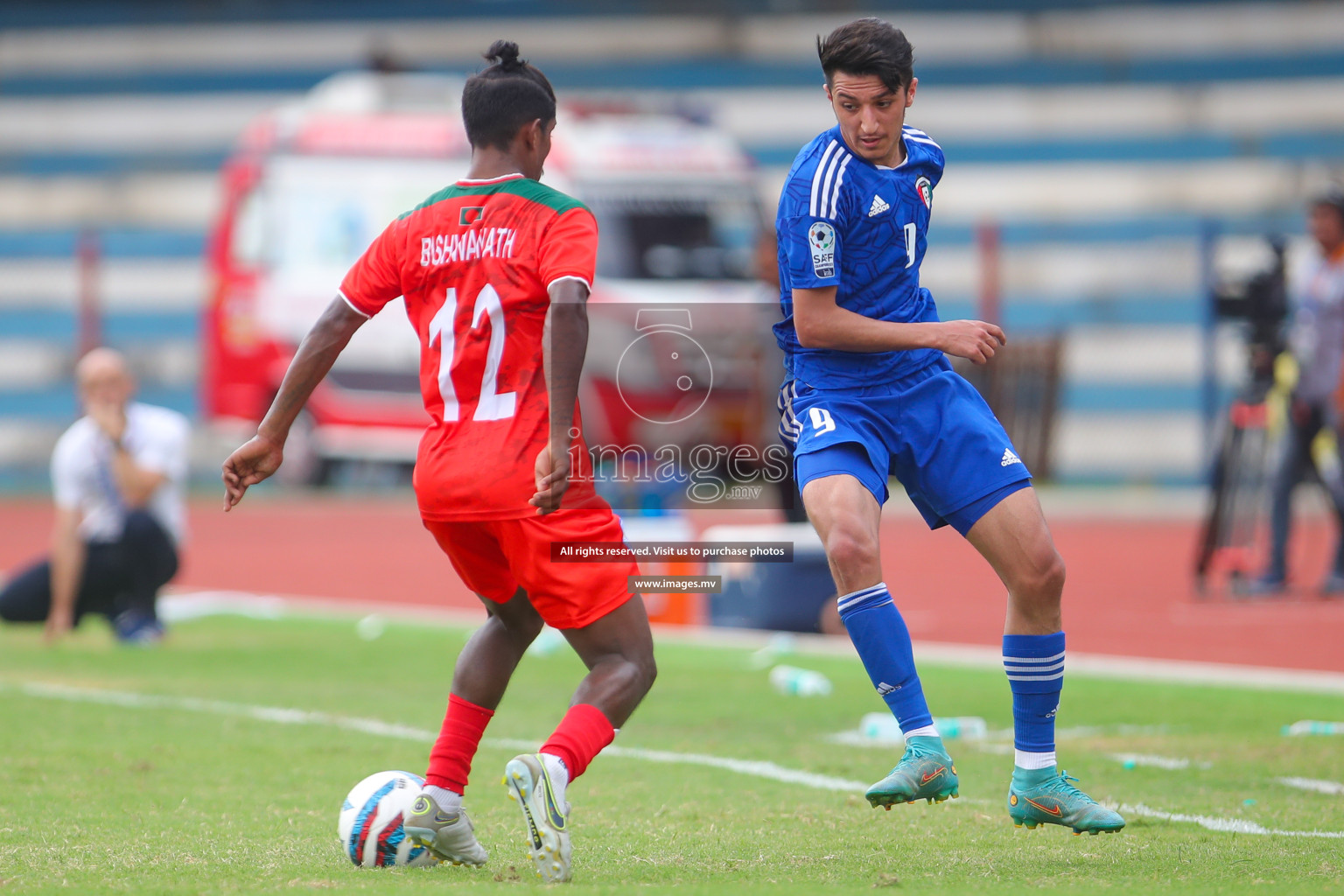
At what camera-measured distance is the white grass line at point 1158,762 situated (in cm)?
641

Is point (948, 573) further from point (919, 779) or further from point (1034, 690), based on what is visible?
point (919, 779)

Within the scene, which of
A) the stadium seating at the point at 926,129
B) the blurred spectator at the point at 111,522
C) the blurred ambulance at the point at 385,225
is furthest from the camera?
the stadium seating at the point at 926,129

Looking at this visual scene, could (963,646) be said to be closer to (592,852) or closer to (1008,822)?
(1008,822)

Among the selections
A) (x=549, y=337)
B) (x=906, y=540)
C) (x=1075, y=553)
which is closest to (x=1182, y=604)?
(x=1075, y=553)

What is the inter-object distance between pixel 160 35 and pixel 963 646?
20288 millimetres

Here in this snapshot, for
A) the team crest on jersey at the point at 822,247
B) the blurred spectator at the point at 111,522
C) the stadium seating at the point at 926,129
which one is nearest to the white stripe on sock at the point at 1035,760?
the team crest on jersey at the point at 822,247

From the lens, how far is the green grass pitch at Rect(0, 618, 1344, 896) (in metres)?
4.73

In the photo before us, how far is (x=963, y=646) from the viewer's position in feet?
32.8

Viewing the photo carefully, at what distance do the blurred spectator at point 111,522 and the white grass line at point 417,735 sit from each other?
1.40 meters

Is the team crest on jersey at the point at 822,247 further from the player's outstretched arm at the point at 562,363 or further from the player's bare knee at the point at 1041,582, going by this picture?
the player's bare knee at the point at 1041,582

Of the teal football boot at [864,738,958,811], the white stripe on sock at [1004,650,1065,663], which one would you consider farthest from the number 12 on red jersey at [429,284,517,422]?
the white stripe on sock at [1004,650,1065,663]

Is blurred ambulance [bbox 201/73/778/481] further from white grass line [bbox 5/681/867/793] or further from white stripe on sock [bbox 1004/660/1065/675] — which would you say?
white stripe on sock [bbox 1004/660/1065/675]

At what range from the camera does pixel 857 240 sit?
5223 millimetres

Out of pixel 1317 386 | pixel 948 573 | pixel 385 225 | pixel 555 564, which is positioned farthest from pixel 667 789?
pixel 385 225
